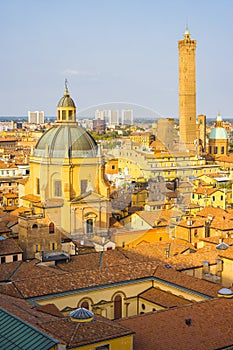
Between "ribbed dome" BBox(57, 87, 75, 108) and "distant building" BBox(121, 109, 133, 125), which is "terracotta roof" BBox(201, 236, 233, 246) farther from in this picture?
"ribbed dome" BBox(57, 87, 75, 108)

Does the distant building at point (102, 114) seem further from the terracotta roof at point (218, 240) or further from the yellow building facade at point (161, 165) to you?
the terracotta roof at point (218, 240)

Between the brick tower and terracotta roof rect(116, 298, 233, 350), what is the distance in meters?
35.4

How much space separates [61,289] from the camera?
414 inches

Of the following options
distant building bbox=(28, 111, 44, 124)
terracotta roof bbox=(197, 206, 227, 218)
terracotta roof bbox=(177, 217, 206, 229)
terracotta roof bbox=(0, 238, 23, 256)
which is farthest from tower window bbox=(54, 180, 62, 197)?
distant building bbox=(28, 111, 44, 124)

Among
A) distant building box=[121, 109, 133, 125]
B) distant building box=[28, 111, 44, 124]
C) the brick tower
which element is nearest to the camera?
distant building box=[121, 109, 133, 125]

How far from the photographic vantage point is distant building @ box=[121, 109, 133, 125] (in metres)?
13.3

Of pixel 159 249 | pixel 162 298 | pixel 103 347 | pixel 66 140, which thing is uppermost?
pixel 66 140

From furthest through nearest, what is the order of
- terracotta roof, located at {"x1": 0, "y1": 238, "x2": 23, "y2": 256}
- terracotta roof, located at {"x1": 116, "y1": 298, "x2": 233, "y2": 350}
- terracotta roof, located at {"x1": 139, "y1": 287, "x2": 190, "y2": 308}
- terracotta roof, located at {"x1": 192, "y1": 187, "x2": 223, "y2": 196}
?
1. terracotta roof, located at {"x1": 192, "y1": 187, "x2": 223, "y2": 196}
2. terracotta roof, located at {"x1": 0, "y1": 238, "x2": 23, "y2": 256}
3. terracotta roof, located at {"x1": 139, "y1": 287, "x2": 190, "y2": 308}
4. terracotta roof, located at {"x1": 116, "y1": 298, "x2": 233, "y2": 350}

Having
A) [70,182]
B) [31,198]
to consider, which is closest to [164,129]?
[70,182]

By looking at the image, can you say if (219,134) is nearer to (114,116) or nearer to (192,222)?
(192,222)

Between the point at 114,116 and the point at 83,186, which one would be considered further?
the point at 83,186

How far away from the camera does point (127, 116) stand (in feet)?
44.1

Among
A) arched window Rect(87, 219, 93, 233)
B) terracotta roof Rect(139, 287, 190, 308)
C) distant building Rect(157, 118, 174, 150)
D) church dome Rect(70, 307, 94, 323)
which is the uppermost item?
distant building Rect(157, 118, 174, 150)

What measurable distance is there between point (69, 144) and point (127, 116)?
561 centimetres
